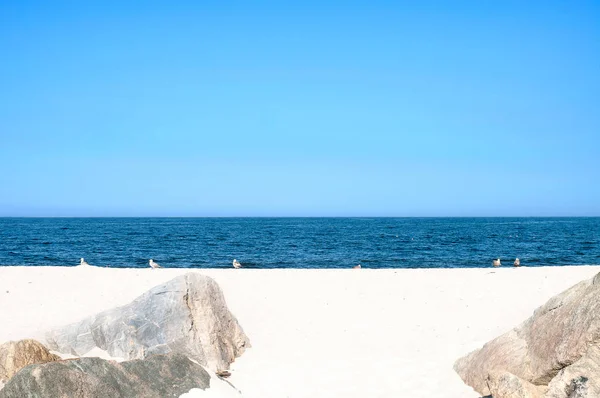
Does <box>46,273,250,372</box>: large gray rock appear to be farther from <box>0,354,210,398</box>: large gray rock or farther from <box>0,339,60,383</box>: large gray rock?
<box>0,354,210,398</box>: large gray rock

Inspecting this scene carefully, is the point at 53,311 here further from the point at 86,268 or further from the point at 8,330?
the point at 86,268

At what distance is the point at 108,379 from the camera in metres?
7.52

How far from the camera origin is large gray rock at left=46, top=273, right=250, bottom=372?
36.1 feet

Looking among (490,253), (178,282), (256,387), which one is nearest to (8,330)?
(178,282)

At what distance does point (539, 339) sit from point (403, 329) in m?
5.79

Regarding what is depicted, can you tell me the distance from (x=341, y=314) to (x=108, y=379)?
9.30 meters

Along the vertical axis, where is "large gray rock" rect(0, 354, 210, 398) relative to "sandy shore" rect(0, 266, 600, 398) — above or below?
above

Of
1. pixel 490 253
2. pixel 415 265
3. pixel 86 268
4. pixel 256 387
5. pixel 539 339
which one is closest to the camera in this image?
pixel 539 339

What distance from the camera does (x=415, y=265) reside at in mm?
38344

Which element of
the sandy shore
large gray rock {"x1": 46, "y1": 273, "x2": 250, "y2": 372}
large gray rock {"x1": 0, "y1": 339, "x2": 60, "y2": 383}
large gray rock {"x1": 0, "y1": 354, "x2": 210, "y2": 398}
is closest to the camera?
large gray rock {"x1": 0, "y1": 354, "x2": 210, "y2": 398}

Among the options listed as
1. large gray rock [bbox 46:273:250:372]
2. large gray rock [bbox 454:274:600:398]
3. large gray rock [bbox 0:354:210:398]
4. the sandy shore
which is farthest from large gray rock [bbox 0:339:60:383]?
large gray rock [bbox 454:274:600:398]

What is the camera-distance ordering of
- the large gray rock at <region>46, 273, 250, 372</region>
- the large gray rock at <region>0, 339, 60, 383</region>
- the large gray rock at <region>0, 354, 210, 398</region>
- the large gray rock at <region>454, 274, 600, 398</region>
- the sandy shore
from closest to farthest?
the large gray rock at <region>0, 354, 210, 398</region>
the large gray rock at <region>454, 274, 600, 398</region>
the large gray rock at <region>0, 339, 60, 383</region>
the sandy shore
the large gray rock at <region>46, 273, 250, 372</region>

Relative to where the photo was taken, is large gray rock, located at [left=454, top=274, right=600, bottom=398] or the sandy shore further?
the sandy shore

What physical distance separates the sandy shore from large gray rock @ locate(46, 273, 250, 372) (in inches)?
28.5
